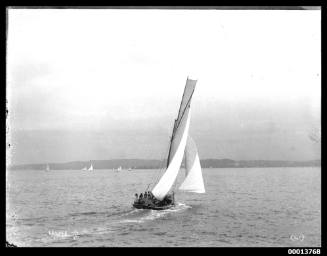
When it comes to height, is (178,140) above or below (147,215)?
above

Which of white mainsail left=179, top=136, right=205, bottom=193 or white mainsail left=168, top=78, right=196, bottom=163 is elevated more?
white mainsail left=168, top=78, right=196, bottom=163

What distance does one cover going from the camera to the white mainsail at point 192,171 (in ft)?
118

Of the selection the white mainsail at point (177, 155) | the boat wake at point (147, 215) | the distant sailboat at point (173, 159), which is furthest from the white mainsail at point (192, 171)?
the white mainsail at point (177, 155)

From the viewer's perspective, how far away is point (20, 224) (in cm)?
3059

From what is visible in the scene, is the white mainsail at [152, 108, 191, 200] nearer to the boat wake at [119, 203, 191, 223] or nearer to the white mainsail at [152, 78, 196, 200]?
the white mainsail at [152, 78, 196, 200]

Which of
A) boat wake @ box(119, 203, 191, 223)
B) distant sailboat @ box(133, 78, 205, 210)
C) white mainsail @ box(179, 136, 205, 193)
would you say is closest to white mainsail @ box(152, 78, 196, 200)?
distant sailboat @ box(133, 78, 205, 210)

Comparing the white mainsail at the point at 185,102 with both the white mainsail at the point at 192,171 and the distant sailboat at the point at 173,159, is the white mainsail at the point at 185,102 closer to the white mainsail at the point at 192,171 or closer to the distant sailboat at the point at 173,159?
the distant sailboat at the point at 173,159

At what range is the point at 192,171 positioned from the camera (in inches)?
1430

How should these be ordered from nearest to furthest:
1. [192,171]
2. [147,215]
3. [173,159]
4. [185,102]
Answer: [185,102], [173,159], [147,215], [192,171]

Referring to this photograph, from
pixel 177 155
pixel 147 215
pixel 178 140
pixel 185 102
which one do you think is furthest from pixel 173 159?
pixel 147 215

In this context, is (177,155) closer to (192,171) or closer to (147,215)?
(192,171)

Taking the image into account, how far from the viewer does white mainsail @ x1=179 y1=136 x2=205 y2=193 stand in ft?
118
